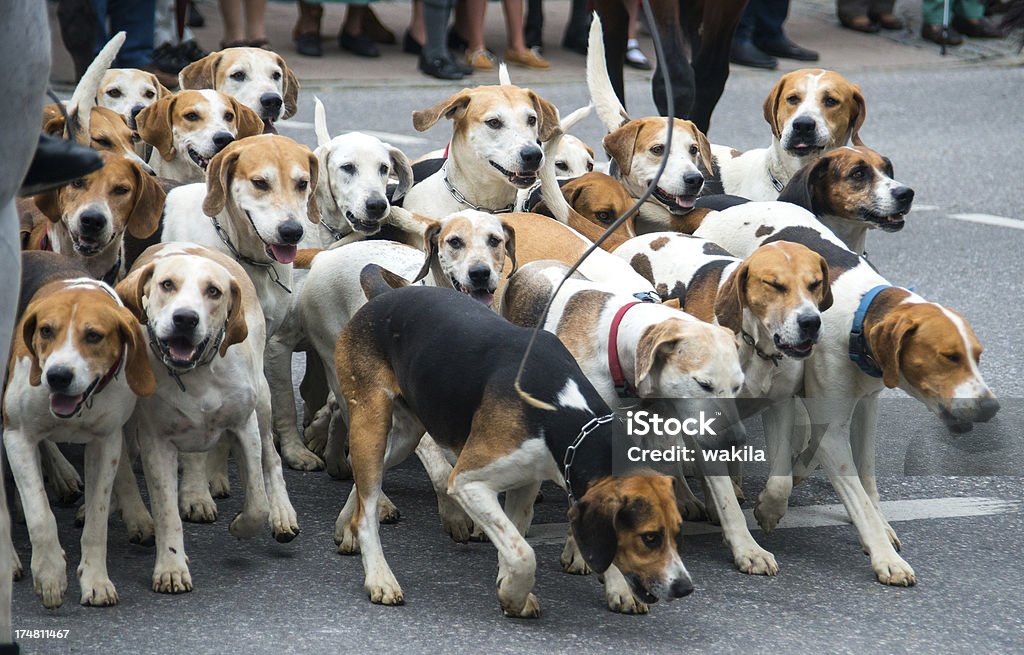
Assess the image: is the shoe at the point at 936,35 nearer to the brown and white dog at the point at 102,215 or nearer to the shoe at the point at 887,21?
the shoe at the point at 887,21

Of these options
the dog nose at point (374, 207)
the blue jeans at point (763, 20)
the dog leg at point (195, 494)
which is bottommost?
the blue jeans at point (763, 20)

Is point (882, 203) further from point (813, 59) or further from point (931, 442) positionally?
point (813, 59)

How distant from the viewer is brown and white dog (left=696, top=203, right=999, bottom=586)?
14.8 feet

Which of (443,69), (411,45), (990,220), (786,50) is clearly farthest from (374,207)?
(786,50)

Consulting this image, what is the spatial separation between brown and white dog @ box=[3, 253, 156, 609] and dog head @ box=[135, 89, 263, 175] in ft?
5.85

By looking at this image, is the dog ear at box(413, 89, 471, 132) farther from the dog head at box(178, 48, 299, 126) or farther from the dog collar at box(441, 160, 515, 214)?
the dog head at box(178, 48, 299, 126)

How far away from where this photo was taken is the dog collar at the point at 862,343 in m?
4.72

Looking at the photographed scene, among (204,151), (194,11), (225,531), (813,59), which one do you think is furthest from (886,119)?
(225,531)

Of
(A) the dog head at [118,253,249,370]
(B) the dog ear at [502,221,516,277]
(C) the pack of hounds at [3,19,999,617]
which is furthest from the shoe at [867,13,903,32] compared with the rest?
(A) the dog head at [118,253,249,370]

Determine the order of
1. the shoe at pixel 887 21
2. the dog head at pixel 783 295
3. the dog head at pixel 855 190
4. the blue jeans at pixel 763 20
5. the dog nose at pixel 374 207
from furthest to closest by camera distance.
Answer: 1. the shoe at pixel 887 21
2. the blue jeans at pixel 763 20
3. the dog nose at pixel 374 207
4. the dog head at pixel 855 190
5. the dog head at pixel 783 295

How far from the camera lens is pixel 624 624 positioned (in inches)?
164

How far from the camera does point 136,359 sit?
421 cm

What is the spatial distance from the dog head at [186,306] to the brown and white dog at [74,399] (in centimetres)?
10

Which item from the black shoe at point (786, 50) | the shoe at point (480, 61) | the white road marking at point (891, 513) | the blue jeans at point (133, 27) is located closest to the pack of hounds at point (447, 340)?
the white road marking at point (891, 513)
